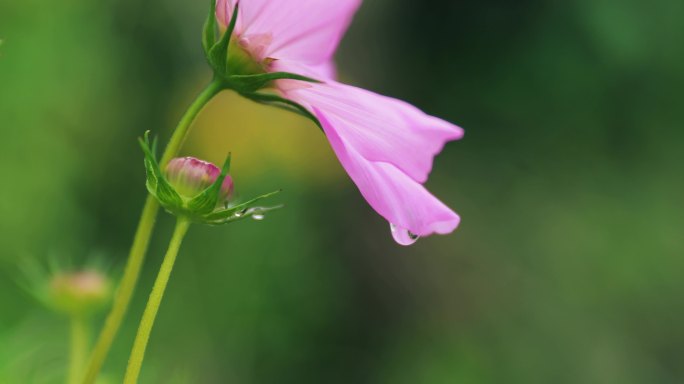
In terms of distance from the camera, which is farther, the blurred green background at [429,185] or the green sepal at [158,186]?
the blurred green background at [429,185]

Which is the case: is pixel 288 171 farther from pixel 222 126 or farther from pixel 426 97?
pixel 426 97

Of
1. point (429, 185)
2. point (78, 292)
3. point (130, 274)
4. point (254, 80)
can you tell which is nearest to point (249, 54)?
point (254, 80)

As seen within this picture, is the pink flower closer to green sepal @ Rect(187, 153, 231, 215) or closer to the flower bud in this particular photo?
green sepal @ Rect(187, 153, 231, 215)

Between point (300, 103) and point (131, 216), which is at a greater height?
point (300, 103)

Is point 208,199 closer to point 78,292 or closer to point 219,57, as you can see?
point 219,57

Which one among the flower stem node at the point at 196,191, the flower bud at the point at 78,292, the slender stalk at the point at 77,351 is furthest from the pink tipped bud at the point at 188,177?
the flower bud at the point at 78,292

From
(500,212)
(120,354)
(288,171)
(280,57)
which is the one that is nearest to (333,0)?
(280,57)

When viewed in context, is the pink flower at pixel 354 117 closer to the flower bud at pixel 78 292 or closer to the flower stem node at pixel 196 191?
the flower stem node at pixel 196 191
